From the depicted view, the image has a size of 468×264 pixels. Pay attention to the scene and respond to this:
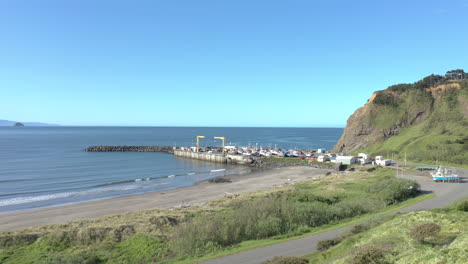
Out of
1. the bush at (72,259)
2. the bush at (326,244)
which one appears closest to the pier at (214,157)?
the bush at (326,244)

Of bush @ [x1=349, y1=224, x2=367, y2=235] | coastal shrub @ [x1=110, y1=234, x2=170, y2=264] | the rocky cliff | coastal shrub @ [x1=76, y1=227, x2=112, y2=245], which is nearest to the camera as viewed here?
coastal shrub @ [x1=110, y1=234, x2=170, y2=264]

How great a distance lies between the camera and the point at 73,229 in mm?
23109

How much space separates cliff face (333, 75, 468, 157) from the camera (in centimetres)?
7456

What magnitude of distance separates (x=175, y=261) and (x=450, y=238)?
45.0 ft

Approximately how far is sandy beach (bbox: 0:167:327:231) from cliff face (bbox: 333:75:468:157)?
1374 inches

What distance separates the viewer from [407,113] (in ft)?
276

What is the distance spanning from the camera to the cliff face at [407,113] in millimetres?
74562

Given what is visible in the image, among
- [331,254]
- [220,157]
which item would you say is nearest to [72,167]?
[220,157]

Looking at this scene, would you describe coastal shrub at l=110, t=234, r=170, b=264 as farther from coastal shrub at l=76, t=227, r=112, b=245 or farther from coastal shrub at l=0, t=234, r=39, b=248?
coastal shrub at l=0, t=234, r=39, b=248

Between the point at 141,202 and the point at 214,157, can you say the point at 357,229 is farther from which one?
the point at 214,157

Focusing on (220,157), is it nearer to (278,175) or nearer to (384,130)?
(278,175)

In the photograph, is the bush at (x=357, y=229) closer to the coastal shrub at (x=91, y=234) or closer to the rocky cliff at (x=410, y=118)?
the coastal shrub at (x=91, y=234)

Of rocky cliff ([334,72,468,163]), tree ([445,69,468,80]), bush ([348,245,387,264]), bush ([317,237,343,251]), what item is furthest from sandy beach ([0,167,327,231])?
tree ([445,69,468,80])

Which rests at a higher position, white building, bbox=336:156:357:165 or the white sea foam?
white building, bbox=336:156:357:165
